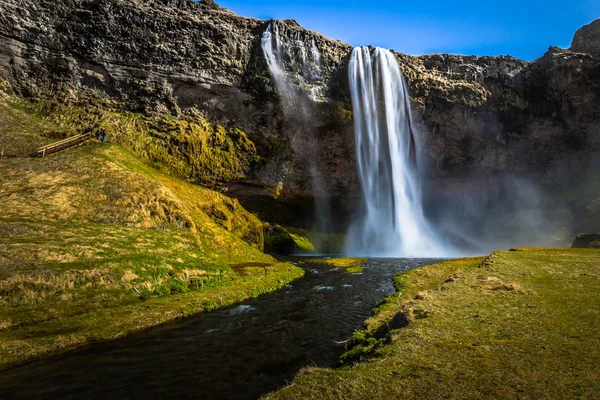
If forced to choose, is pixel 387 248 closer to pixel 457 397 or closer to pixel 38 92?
pixel 457 397

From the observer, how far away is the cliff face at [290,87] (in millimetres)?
47406

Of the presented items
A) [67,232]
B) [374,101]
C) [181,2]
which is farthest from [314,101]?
[67,232]

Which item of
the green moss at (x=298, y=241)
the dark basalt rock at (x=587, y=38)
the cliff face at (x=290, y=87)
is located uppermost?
the dark basalt rock at (x=587, y=38)

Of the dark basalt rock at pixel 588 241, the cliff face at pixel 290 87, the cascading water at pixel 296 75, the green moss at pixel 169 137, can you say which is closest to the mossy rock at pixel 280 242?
the cliff face at pixel 290 87

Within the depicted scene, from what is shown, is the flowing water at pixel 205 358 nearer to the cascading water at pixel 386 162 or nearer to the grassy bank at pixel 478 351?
the grassy bank at pixel 478 351

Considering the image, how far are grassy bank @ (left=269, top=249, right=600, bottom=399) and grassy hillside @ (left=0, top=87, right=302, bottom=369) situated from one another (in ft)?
38.6

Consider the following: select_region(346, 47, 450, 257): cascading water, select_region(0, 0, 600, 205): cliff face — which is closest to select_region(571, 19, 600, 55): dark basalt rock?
select_region(0, 0, 600, 205): cliff face

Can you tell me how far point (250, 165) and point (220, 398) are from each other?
52.9 meters

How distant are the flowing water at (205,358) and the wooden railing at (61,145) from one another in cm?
3297

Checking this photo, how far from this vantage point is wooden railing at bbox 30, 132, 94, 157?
114 feet

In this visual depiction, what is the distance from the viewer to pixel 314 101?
199 ft

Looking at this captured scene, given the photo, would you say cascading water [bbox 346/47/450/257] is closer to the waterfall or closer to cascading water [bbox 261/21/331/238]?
the waterfall

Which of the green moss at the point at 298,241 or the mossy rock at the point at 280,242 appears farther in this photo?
the green moss at the point at 298,241

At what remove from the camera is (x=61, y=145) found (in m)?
37.5
